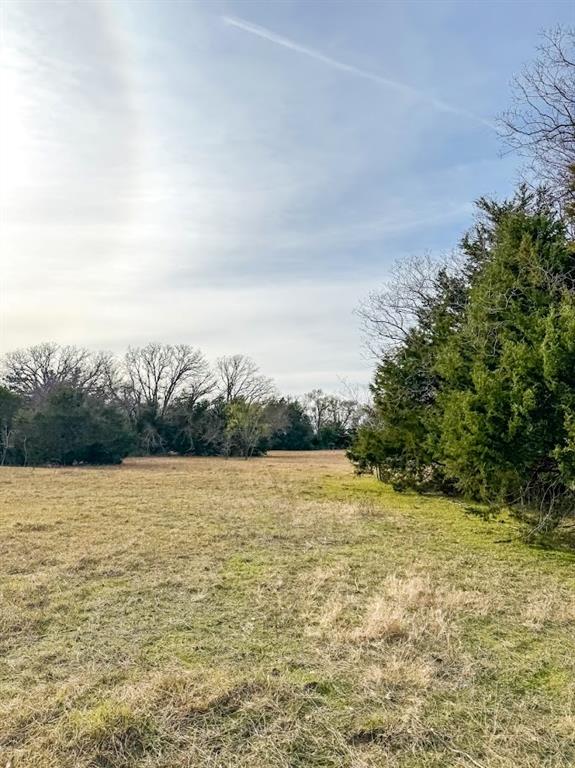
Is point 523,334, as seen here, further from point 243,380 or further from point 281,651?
point 243,380

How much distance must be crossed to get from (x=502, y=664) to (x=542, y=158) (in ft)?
24.5

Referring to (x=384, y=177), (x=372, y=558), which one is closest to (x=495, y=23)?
(x=384, y=177)

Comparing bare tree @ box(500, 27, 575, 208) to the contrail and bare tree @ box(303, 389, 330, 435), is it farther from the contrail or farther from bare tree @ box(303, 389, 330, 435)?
bare tree @ box(303, 389, 330, 435)

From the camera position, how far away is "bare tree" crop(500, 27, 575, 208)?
7.06 m

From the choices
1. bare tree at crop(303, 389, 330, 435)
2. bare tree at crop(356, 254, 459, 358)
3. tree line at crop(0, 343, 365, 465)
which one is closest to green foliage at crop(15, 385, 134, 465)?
tree line at crop(0, 343, 365, 465)

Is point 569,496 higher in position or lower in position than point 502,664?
higher

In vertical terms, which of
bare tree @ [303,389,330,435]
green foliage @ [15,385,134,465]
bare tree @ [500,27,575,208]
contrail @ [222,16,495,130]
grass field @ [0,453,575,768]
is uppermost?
contrail @ [222,16,495,130]

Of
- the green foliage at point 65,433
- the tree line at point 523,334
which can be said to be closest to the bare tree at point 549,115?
the tree line at point 523,334

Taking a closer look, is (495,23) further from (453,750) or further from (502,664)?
(453,750)

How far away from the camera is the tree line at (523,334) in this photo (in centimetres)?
564

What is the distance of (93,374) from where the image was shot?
1615 inches

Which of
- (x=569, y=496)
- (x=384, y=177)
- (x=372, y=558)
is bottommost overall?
(x=372, y=558)

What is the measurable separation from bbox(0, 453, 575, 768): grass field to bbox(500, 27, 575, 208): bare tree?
18.3 feet

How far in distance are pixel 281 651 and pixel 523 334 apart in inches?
207
